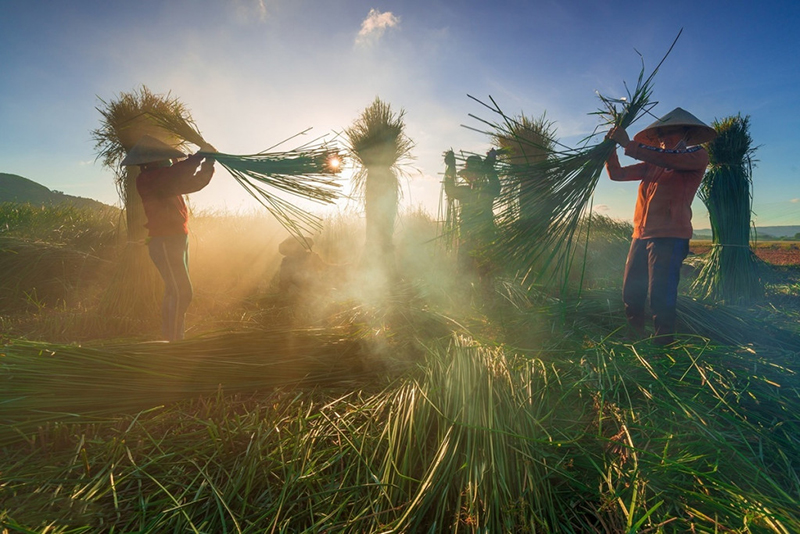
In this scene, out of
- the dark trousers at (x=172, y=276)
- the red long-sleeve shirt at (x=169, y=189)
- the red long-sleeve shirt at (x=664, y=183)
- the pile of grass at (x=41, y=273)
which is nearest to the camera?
the red long-sleeve shirt at (x=664, y=183)

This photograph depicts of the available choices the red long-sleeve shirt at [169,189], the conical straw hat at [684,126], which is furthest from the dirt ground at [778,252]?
the red long-sleeve shirt at [169,189]

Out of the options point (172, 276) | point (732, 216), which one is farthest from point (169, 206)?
point (732, 216)

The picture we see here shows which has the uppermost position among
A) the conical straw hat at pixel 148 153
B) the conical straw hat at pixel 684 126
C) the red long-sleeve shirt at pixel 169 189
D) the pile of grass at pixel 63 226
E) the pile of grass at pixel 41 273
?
the conical straw hat at pixel 684 126

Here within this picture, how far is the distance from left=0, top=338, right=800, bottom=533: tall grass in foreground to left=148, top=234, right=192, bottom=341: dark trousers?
1494mm

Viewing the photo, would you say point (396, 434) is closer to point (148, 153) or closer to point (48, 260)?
point (148, 153)

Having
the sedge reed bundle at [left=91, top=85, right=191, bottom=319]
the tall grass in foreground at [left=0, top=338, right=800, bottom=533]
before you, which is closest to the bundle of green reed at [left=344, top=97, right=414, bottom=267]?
the sedge reed bundle at [left=91, top=85, right=191, bottom=319]

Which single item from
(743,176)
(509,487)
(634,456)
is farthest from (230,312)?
(743,176)

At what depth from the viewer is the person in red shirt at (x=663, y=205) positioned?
204 centimetres

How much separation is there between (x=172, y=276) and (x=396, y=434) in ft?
8.07

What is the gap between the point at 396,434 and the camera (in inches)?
47.3

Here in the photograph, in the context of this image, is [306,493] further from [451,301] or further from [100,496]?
[451,301]

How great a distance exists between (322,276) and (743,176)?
578cm

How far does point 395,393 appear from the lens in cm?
148

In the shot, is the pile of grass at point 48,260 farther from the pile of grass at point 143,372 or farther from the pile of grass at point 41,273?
the pile of grass at point 143,372
